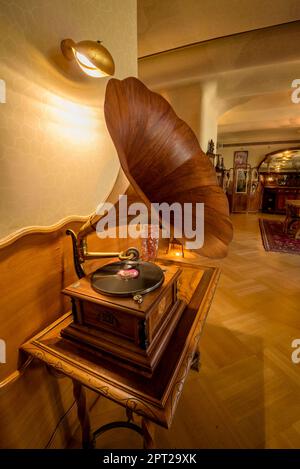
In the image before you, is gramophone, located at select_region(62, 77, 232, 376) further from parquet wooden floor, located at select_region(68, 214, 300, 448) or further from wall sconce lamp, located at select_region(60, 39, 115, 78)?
parquet wooden floor, located at select_region(68, 214, 300, 448)

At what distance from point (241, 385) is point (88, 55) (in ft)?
4.89

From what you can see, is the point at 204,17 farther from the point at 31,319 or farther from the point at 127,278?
the point at 31,319

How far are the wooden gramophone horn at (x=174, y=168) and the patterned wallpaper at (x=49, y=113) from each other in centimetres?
21

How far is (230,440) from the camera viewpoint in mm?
806

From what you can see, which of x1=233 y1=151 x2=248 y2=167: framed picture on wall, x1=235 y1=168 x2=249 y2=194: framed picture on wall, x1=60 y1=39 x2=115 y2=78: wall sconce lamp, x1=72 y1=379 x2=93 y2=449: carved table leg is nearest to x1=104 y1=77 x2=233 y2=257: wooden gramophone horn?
x1=60 y1=39 x2=115 y2=78: wall sconce lamp

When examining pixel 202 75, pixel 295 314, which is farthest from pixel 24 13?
pixel 295 314

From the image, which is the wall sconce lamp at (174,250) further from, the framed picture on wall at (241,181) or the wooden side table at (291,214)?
the framed picture on wall at (241,181)

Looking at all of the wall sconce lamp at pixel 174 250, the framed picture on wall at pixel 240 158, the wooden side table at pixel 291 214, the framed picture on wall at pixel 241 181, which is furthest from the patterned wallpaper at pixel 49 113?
the framed picture on wall at pixel 240 158

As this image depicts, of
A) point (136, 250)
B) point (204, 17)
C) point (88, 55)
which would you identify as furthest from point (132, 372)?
point (204, 17)

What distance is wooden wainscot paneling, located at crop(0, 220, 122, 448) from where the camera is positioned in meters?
0.53

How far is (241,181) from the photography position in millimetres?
5809

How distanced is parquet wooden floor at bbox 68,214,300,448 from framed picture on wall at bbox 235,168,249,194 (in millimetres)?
4516

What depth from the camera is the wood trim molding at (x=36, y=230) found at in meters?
0.49
